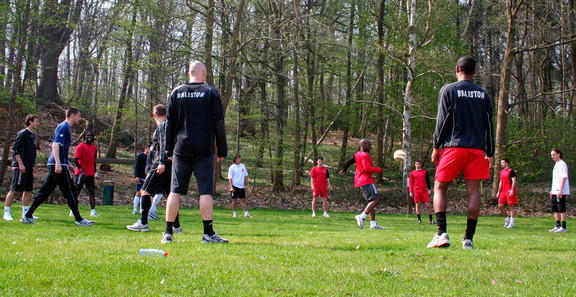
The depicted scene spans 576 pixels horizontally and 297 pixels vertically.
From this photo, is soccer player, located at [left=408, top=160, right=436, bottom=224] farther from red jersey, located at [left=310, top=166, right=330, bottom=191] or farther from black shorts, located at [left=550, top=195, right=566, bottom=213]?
black shorts, located at [left=550, top=195, right=566, bottom=213]

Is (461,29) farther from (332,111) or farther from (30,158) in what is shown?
(30,158)

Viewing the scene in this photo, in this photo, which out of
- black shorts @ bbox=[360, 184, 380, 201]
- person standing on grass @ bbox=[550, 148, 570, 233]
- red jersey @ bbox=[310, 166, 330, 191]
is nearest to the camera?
black shorts @ bbox=[360, 184, 380, 201]

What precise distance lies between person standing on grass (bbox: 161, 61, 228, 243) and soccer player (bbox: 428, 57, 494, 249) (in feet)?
8.69

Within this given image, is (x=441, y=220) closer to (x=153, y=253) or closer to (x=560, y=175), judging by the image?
(x=153, y=253)

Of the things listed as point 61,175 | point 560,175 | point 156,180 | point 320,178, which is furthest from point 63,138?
point 560,175

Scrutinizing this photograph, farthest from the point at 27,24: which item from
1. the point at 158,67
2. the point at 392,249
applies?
the point at 392,249

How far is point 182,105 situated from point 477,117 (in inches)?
139

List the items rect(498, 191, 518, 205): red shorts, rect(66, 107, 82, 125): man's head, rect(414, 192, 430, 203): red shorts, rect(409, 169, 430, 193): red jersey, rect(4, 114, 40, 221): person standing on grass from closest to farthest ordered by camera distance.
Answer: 1. rect(66, 107, 82, 125): man's head
2. rect(4, 114, 40, 221): person standing on grass
3. rect(498, 191, 518, 205): red shorts
4. rect(414, 192, 430, 203): red shorts
5. rect(409, 169, 430, 193): red jersey

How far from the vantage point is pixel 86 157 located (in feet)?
36.3

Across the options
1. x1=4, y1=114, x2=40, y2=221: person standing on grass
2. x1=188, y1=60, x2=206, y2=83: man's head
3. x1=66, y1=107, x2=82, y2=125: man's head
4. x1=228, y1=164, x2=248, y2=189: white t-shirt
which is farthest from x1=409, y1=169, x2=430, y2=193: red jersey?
x1=4, y1=114, x2=40, y2=221: person standing on grass

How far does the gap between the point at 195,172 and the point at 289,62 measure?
61.8 ft

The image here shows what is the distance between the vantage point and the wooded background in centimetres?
1833

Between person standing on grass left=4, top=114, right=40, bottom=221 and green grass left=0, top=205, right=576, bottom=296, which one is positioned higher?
person standing on grass left=4, top=114, right=40, bottom=221

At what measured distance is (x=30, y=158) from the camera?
898 cm
